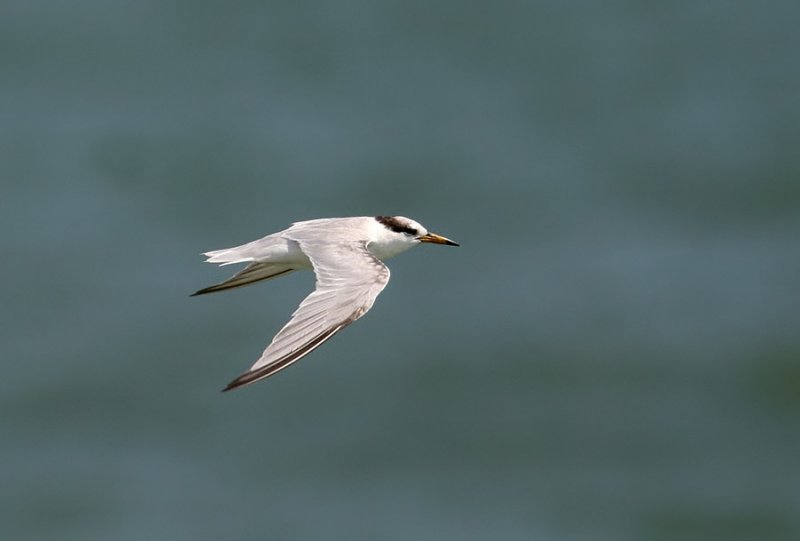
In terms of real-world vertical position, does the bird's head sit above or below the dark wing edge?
below

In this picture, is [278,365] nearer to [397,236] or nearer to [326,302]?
[326,302]

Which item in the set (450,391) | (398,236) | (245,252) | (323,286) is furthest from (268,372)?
(450,391)

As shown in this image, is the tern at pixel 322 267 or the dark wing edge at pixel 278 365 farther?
the tern at pixel 322 267

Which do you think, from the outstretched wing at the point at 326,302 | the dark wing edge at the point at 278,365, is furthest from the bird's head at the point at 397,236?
the dark wing edge at the point at 278,365

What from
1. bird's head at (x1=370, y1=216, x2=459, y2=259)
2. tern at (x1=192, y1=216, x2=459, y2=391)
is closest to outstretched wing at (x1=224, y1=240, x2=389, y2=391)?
tern at (x1=192, y1=216, x2=459, y2=391)

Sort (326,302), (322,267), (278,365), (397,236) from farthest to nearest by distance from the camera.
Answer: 1. (397,236)
2. (322,267)
3. (326,302)
4. (278,365)

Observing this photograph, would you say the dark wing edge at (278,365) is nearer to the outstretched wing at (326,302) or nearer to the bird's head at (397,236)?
the outstretched wing at (326,302)

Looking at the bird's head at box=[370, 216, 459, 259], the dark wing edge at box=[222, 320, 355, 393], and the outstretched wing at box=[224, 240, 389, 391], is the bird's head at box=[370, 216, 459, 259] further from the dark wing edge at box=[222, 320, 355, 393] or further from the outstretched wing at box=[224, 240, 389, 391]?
the dark wing edge at box=[222, 320, 355, 393]

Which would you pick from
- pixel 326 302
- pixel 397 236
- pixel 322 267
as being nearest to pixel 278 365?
pixel 326 302
